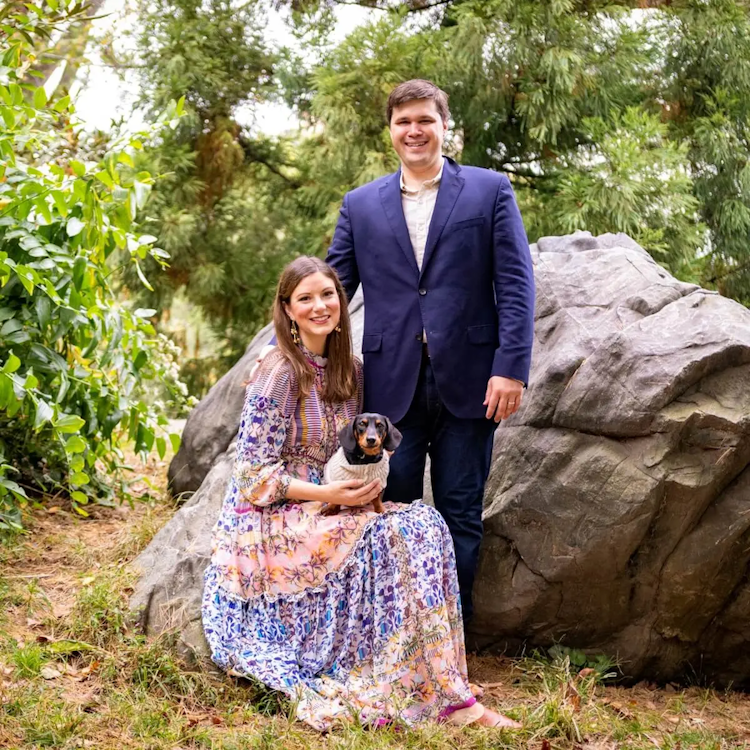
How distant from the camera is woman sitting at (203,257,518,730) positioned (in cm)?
296

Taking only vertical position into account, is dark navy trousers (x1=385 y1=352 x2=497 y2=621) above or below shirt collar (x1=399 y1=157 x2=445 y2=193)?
below

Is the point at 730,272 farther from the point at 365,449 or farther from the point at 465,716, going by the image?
the point at 465,716

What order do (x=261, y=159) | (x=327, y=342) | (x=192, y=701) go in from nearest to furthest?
(x=192, y=701) < (x=327, y=342) < (x=261, y=159)

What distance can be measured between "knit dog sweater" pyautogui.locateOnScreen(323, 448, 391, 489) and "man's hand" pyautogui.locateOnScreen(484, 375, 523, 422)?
40 centimetres

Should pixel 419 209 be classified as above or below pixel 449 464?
above

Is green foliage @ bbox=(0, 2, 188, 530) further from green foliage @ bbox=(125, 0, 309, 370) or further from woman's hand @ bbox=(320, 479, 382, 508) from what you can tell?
green foliage @ bbox=(125, 0, 309, 370)

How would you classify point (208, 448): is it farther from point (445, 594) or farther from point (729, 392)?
point (729, 392)

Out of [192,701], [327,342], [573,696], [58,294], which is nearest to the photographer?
[192,701]

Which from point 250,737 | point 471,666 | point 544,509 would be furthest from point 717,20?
point 250,737

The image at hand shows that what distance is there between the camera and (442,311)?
322cm

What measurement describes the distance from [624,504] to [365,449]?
109cm

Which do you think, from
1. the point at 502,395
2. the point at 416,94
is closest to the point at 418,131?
the point at 416,94

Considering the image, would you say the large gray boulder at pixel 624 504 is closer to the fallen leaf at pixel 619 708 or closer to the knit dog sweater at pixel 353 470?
the fallen leaf at pixel 619 708

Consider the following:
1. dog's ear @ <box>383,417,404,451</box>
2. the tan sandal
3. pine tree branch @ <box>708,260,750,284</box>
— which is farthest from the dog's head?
pine tree branch @ <box>708,260,750,284</box>
